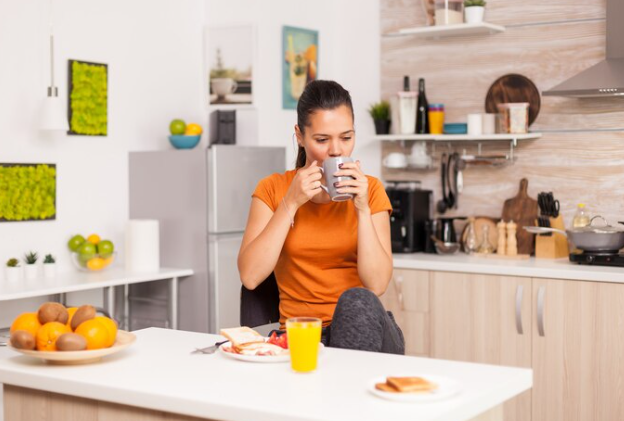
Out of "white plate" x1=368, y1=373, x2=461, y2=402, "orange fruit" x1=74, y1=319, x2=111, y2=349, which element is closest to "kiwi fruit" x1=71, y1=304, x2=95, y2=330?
"orange fruit" x1=74, y1=319, x2=111, y2=349

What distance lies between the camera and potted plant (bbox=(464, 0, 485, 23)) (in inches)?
168

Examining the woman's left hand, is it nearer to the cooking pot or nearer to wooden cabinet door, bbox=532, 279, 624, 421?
wooden cabinet door, bbox=532, 279, 624, 421

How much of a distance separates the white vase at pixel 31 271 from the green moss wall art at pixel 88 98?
70cm

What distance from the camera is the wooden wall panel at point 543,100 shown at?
4.10m

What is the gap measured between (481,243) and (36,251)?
2146 millimetres

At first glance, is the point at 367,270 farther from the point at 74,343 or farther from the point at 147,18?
the point at 147,18

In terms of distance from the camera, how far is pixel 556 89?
388cm

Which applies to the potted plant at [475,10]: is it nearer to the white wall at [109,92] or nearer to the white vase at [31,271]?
the white wall at [109,92]

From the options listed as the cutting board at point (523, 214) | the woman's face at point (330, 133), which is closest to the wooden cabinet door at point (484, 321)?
the cutting board at point (523, 214)

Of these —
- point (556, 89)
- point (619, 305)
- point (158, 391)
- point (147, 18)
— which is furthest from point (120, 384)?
point (147, 18)

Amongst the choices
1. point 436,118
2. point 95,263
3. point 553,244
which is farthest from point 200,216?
point 553,244

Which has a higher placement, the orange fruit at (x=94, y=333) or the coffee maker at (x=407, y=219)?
the coffee maker at (x=407, y=219)

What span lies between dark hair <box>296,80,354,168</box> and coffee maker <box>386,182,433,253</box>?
1.83 m

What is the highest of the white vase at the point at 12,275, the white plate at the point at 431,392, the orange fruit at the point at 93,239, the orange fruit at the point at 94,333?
the orange fruit at the point at 93,239
